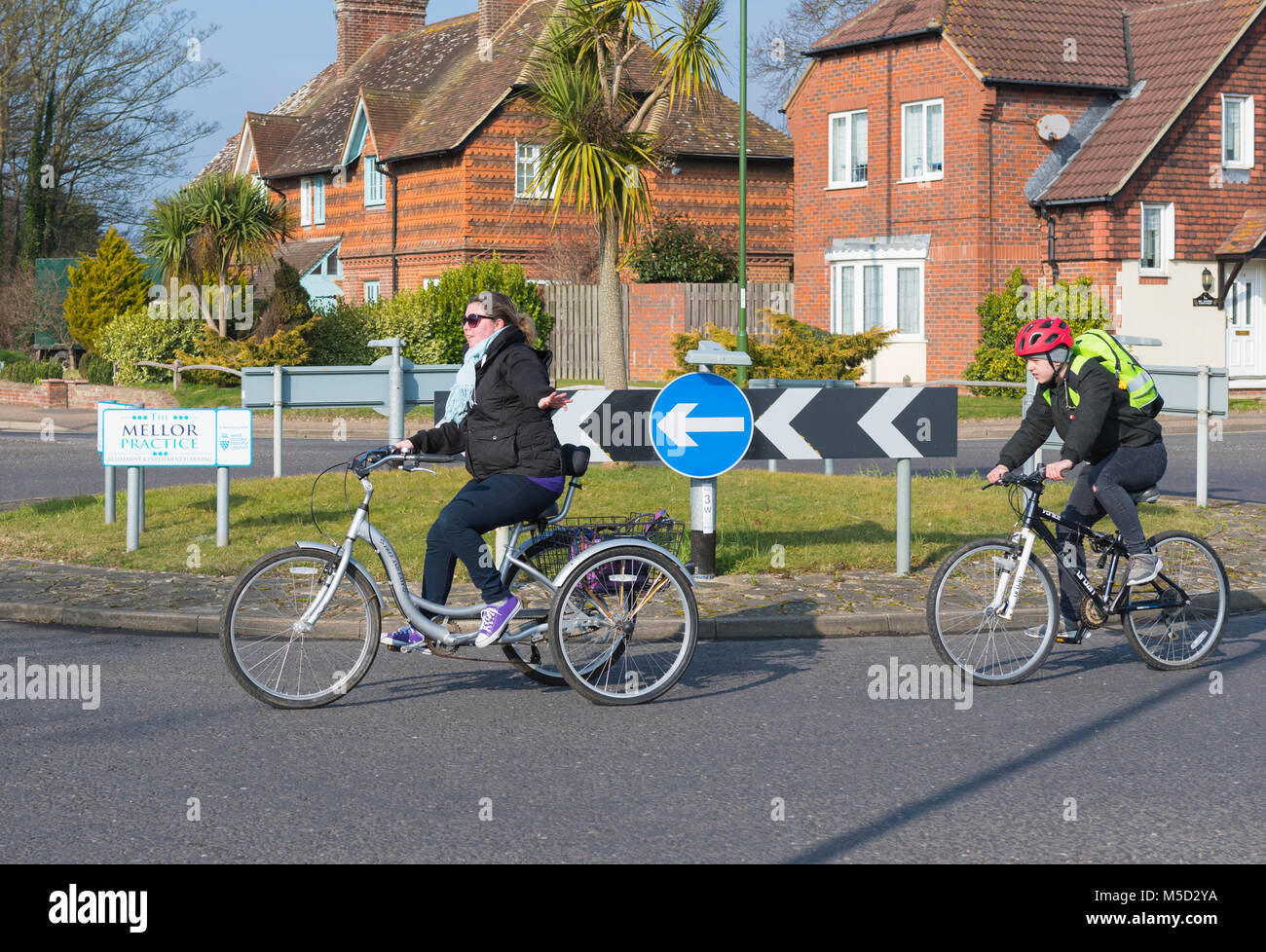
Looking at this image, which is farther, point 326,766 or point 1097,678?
point 1097,678

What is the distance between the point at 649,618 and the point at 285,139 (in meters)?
45.2

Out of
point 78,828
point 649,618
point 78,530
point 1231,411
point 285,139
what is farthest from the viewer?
point 285,139

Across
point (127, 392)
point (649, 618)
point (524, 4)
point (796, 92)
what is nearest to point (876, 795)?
point (649, 618)

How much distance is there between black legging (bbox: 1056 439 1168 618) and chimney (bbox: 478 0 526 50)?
37356 millimetres

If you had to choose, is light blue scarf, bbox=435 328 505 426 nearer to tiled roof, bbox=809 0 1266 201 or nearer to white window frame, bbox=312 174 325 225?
tiled roof, bbox=809 0 1266 201

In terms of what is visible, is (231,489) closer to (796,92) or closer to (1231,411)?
(1231,411)

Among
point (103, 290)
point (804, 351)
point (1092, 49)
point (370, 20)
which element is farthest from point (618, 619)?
point (370, 20)

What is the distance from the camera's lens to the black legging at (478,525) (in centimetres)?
712

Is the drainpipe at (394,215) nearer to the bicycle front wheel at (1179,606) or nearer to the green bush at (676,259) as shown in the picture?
the green bush at (676,259)

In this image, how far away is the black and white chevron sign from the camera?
10.2 m

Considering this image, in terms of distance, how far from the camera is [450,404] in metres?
7.44

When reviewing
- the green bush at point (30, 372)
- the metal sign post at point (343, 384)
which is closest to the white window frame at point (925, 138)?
the green bush at point (30, 372)

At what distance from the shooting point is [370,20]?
52.1 meters

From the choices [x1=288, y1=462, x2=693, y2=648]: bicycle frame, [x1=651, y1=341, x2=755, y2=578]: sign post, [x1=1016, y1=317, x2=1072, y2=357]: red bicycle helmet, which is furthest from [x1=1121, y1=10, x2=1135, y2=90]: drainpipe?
[x1=288, y1=462, x2=693, y2=648]: bicycle frame
